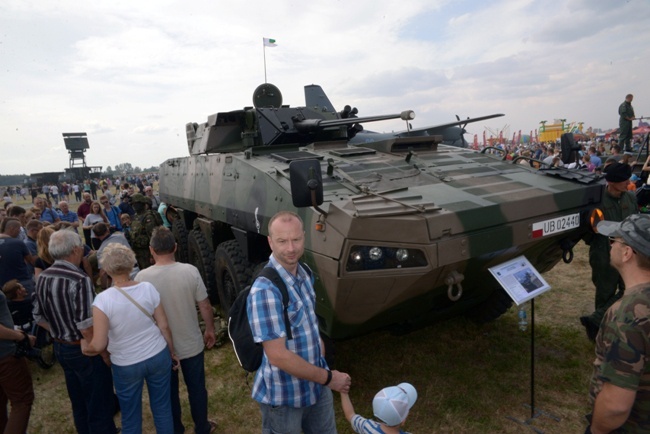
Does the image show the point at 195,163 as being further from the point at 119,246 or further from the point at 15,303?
the point at 119,246

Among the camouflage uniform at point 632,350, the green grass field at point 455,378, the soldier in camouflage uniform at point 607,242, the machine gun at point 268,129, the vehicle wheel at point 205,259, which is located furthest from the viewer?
the vehicle wheel at point 205,259

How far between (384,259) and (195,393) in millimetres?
1669

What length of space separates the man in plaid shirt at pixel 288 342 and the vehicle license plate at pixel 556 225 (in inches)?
77.2

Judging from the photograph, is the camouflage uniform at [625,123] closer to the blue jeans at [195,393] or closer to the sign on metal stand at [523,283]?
the sign on metal stand at [523,283]

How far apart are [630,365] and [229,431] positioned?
2817 millimetres

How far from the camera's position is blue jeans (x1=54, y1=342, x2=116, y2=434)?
305 centimetres

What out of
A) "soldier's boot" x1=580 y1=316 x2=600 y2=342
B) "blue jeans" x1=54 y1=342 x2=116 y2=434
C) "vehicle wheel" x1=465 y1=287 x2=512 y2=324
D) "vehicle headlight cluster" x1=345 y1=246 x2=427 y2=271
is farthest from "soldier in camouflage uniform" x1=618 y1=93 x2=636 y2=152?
"blue jeans" x1=54 y1=342 x2=116 y2=434

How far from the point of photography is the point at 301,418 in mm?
2180

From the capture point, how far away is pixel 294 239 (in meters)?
2.00

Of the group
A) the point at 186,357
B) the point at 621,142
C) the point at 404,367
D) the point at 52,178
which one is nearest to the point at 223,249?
the point at 186,357

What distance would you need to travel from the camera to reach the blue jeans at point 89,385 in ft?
10.0

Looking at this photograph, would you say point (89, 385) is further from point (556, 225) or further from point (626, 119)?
point (626, 119)

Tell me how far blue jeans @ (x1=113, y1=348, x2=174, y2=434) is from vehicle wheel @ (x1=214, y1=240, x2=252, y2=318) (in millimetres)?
1561

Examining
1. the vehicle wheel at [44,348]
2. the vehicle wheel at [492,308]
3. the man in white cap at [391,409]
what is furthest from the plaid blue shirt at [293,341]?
the vehicle wheel at [44,348]
